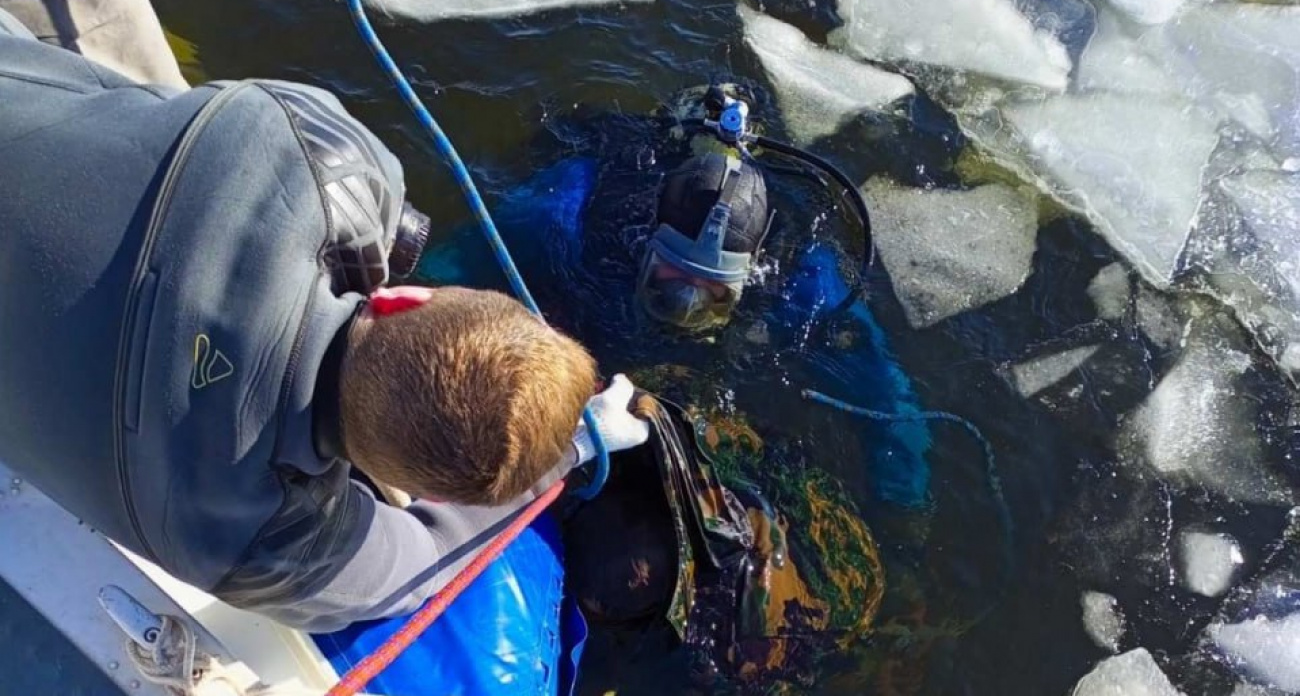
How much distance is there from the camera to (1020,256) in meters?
3.76

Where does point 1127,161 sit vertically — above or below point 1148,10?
below

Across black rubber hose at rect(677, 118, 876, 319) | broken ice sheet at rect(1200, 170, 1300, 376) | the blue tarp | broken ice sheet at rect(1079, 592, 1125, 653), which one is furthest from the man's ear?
broken ice sheet at rect(1200, 170, 1300, 376)

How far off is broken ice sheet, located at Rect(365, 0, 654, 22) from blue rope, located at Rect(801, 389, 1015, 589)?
198 centimetres

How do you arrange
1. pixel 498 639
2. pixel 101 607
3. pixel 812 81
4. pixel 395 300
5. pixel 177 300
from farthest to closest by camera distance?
pixel 812 81
pixel 498 639
pixel 101 607
pixel 395 300
pixel 177 300

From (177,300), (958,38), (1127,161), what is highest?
(177,300)

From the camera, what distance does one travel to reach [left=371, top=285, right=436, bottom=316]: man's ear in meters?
1.50

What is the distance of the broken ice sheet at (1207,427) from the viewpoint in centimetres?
344

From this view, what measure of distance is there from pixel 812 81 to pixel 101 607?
3.27m

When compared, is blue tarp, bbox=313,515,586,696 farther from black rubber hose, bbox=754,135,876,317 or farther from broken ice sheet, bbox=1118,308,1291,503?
broken ice sheet, bbox=1118,308,1291,503

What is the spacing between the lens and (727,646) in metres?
2.70

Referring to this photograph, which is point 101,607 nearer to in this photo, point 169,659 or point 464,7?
point 169,659

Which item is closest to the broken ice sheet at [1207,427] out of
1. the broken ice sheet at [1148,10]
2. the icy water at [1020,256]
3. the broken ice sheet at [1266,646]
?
the icy water at [1020,256]

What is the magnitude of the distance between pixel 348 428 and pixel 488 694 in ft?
3.30

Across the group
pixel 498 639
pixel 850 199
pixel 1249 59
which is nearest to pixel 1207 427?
pixel 850 199
